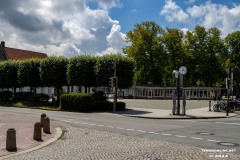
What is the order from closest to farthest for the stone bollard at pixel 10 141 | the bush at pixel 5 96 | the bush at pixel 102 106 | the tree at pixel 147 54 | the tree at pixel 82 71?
1. the stone bollard at pixel 10 141
2. the bush at pixel 102 106
3. the tree at pixel 82 71
4. the bush at pixel 5 96
5. the tree at pixel 147 54

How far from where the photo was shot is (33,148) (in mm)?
11016

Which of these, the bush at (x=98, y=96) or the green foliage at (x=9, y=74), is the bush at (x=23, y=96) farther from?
the bush at (x=98, y=96)

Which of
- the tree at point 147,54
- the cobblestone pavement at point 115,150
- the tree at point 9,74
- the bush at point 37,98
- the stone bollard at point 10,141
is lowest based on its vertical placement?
the cobblestone pavement at point 115,150

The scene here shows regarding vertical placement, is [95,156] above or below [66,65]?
below

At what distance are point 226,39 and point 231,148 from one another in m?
63.4

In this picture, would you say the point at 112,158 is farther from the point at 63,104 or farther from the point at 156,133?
the point at 63,104

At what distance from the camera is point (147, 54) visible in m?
67.2

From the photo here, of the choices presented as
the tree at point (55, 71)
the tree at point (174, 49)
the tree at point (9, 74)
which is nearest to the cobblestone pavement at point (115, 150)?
the tree at point (55, 71)

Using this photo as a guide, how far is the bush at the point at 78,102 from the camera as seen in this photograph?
31.7 m

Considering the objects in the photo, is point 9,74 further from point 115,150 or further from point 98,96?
point 115,150

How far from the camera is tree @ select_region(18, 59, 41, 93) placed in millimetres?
40094

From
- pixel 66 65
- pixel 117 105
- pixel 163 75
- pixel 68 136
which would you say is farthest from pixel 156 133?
pixel 163 75

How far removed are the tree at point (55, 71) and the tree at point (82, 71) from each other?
6.71 ft

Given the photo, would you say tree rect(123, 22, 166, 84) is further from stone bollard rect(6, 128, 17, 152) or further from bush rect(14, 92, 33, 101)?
stone bollard rect(6, 128, 17, 152)
